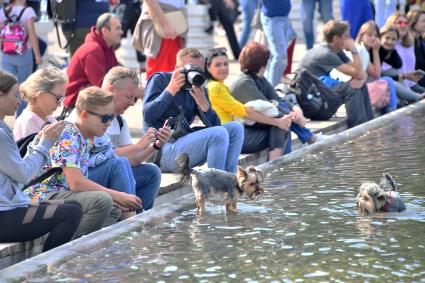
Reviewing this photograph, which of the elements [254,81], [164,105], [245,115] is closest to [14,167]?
[164,105]

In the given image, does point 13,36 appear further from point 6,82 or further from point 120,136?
point 6,82

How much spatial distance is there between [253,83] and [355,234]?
3734 millimetres

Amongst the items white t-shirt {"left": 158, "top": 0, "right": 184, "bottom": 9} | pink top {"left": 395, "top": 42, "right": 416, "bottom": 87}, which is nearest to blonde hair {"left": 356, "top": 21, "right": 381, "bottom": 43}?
pink top {"left": 395, "top": 42, "right": 416, "bottom": 87}

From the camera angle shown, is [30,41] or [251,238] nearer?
[251,238]

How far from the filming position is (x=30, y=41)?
12031 millimetres

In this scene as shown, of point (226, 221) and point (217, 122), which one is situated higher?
point (217, 122)

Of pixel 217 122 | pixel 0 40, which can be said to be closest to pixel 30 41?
pixel 0 40

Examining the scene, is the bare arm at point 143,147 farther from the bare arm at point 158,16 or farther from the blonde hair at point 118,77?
the bare arm at point 158,16

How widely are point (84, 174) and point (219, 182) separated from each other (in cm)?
82

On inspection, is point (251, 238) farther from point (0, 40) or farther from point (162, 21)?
point (0, 40)

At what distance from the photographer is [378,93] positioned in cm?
1332

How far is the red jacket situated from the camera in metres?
9.80

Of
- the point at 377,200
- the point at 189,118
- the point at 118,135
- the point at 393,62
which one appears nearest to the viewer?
the point at 377,200

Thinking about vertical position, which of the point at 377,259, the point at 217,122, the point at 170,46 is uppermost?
the point at 170,46
